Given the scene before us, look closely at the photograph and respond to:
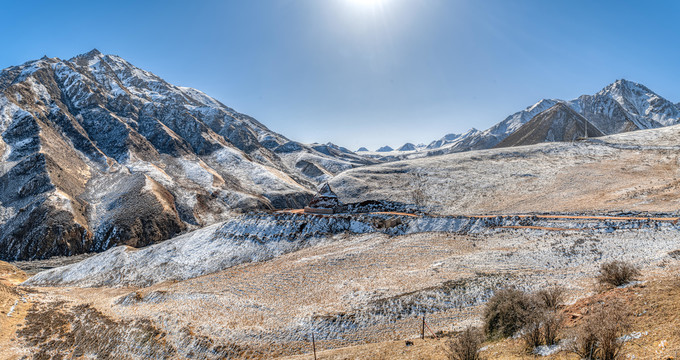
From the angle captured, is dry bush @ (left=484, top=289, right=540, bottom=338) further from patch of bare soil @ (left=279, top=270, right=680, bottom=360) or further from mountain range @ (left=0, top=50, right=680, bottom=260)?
mountain range @ (left=0, top=50, right=680, bottom=260)

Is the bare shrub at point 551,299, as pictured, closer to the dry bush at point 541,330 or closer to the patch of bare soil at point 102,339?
the dry bush at point 541,330

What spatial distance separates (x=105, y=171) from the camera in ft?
252

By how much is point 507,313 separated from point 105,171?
9383 centimetres

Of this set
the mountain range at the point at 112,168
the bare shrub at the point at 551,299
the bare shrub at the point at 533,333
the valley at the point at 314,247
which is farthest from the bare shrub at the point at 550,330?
the mountain range at the point at 112,168

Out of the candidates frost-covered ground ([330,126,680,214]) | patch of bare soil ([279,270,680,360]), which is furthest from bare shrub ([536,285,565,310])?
frost-covered ground ([330,126,680,214])

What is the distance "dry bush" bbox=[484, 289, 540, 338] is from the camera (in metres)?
12.7

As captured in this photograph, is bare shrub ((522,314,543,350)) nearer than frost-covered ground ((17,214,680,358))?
Yes

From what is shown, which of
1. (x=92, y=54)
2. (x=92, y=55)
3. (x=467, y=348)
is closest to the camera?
(x=467, y=348)

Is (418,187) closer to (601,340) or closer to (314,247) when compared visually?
(314,247)

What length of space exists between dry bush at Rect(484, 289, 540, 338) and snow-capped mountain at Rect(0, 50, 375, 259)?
61.6 meters

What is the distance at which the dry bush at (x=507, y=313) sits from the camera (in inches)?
498

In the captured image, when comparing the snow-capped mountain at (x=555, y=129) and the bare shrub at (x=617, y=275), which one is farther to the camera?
the snow-capped mountain at (x=555, y=129)

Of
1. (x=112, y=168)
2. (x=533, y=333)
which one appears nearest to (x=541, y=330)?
(x=533, y=333)

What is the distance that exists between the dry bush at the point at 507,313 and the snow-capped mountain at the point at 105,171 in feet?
202
